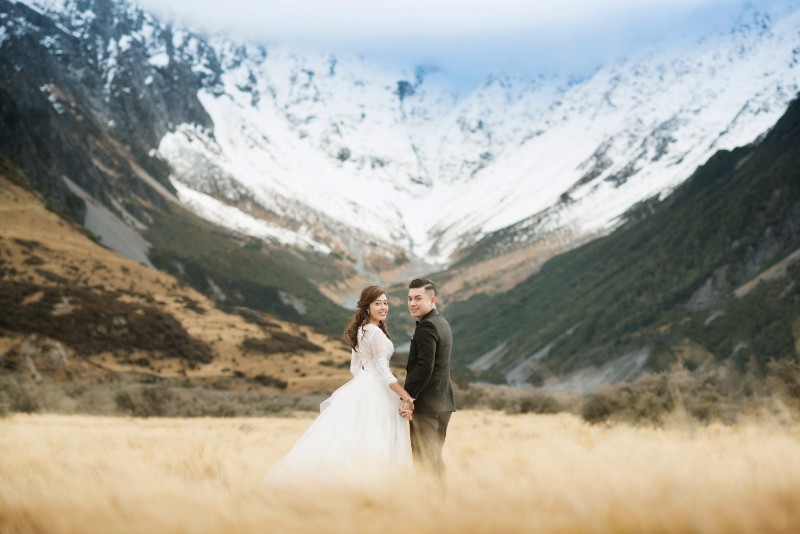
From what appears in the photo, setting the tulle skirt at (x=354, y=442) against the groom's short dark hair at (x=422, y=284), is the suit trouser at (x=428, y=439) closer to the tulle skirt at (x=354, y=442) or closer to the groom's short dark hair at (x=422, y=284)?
the tulle skirt at (x=354, y=442)

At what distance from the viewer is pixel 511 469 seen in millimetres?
6176

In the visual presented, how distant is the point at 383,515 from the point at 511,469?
205 centimetres

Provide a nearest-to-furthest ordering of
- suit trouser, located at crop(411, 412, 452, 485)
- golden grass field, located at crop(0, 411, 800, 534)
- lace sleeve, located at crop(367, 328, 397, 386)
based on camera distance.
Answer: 1. golden grass field, located at crop(0, 411, 800, 534)
2. suit trouser, located at crop(411, 412, 452, 485)
3. lace sleeve, located at crop(367, 328, 397, 386)

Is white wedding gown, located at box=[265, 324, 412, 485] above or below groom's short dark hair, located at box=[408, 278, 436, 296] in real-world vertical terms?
below

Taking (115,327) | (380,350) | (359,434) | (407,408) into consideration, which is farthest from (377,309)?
(115,327)

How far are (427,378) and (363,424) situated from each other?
726 mm

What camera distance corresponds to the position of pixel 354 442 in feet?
21.8

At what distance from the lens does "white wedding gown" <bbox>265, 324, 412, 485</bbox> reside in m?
6.14

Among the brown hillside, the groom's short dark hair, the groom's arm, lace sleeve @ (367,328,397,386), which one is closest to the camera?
the groom's arm

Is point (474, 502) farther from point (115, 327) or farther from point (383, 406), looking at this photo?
point (115, 327)

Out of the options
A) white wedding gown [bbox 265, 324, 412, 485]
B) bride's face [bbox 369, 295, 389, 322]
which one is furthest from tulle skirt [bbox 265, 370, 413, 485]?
bride's face [bbox 369, 295, 389, 322]

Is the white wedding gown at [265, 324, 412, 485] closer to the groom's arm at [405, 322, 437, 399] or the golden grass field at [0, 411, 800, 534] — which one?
the groom's arm at [405, 322, 437, 399]

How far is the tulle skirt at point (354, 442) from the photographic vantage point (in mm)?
6098

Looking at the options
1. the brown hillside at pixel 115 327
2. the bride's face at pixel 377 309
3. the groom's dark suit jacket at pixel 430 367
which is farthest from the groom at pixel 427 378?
the brown hillside at pixel 115 327
